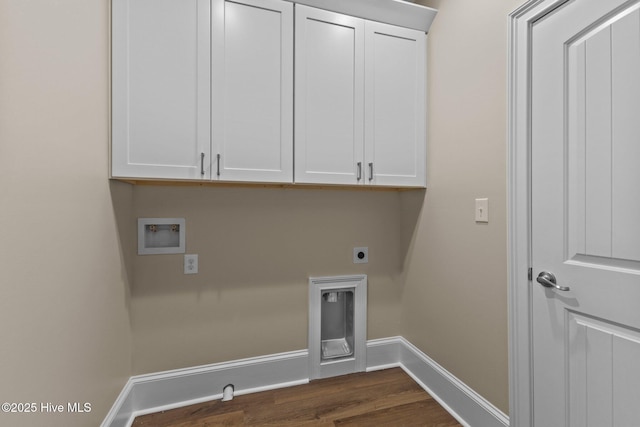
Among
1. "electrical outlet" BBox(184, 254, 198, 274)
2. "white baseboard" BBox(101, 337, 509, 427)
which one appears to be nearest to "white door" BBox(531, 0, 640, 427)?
"white baseboard" BBox(101, 337, 509, 427)

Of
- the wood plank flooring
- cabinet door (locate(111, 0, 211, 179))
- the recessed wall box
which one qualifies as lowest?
the wood plank flooring

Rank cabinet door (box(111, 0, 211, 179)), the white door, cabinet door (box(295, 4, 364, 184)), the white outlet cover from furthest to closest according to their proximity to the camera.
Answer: the white outlet cover → cabinet door (box(295, 4, 364, 184)) → cabinet door (box(111, 0, 211, 179)) → the white door

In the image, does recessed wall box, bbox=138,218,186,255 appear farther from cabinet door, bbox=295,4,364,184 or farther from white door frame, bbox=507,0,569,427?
white door frame, bbox=507,0,569,427

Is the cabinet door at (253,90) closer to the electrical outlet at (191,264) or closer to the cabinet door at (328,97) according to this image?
the cabinet door at (328,97)

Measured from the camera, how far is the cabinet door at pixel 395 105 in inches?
71.0

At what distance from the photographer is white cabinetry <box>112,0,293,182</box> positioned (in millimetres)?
1412

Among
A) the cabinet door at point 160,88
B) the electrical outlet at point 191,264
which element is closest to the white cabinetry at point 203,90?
the cabinet door at point 160,88

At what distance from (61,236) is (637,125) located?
1975 mm

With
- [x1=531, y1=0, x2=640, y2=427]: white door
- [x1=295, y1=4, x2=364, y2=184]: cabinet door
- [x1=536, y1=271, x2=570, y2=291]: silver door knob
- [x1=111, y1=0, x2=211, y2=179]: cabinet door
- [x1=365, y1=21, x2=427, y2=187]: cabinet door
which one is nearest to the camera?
[x1=531, y1=0, x2=640, y2=427]: white door

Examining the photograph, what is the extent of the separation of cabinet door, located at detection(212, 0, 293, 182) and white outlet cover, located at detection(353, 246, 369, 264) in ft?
2.69

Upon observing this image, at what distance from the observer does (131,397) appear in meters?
1.69

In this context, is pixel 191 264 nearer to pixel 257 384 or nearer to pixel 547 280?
pixel 257 384

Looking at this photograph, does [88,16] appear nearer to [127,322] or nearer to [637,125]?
[127,322]

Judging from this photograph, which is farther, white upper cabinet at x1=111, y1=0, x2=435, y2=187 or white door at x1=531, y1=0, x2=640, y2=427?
white upper cabinet at x1=111, y1=0, x2=435, y2=187
